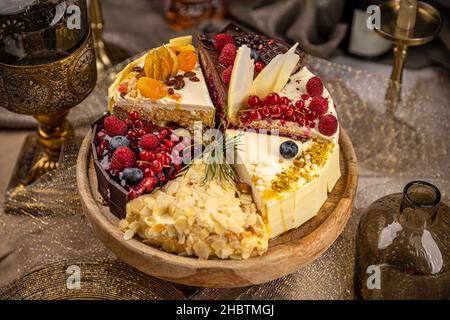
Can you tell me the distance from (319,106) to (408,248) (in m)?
0.47

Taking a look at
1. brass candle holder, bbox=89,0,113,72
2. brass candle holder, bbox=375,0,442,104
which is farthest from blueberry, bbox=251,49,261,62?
brass candle holder, bbox=89,0,113,72

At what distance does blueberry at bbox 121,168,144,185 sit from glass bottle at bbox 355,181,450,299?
64 cm

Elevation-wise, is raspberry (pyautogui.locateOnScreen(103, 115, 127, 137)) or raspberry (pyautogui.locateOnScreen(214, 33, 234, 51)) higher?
raspberry (pyautogui.locateOnScreen(214, 33, 234, 51))

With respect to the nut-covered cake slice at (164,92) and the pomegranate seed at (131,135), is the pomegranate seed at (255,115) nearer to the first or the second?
the nut-covered cake slice at (164,92)

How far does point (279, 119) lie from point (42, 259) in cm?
86

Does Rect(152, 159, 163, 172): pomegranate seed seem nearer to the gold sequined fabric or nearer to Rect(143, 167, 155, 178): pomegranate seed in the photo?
Rect(143, 167, 155, 178): pomegranate seed

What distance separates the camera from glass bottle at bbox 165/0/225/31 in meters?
3.00

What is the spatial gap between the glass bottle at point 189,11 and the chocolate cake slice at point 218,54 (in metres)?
0.77

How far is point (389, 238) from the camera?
1.90 metres

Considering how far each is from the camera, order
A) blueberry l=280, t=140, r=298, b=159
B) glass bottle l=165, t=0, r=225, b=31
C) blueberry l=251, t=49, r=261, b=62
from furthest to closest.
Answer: glass bottle l=165, t=0, r=225, b=31 → blueberry l=251, t=49, r=261, b=62 → blueberry l=280, t=140, r=298, b=159

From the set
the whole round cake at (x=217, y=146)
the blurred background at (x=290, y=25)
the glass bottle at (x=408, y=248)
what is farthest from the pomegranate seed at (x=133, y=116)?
the blurred background at (x=290, y=25)

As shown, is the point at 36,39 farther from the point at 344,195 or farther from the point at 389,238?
the point at 389,238

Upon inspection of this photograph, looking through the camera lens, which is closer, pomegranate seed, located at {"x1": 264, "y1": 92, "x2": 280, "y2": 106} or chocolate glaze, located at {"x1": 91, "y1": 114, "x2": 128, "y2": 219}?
chocolate glaze, located at {"x1": 91, "y1": 114, "x2": 128, "y2": 219}

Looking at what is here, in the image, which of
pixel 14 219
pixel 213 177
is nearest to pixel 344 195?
pixel 213 177
